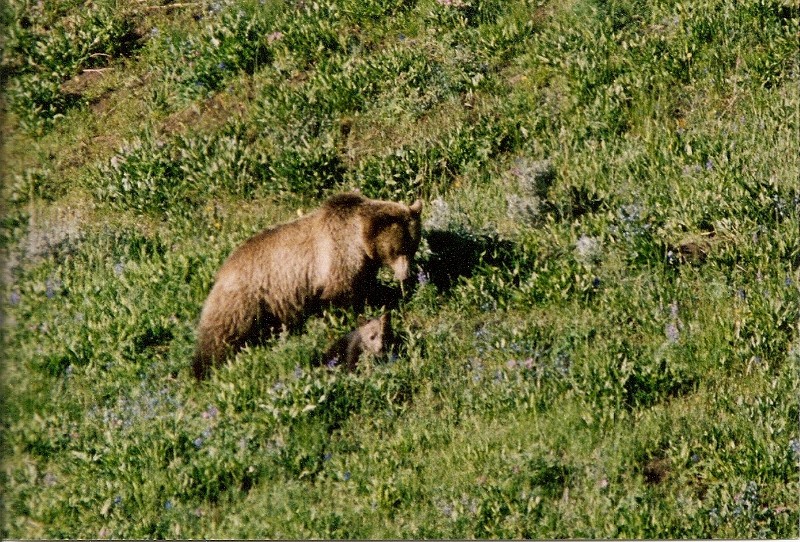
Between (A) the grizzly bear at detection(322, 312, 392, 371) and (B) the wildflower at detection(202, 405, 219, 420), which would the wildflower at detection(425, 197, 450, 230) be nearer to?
(A) the grizzly bear at detection(322, 312, 392, 371)

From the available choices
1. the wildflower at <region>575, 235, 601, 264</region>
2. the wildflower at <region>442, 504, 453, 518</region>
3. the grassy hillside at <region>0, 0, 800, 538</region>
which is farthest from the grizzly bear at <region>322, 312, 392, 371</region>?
the wildflower at <region>575, 235, 601, 264</region>

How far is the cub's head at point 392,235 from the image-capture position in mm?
8938

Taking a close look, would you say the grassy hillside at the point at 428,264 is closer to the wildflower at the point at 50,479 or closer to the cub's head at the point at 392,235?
the wildflower at the point at 50,479

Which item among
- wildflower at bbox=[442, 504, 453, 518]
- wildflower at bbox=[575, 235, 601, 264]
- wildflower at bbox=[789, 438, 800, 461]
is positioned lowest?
wildflower at bbox=[442, 504, 453, 518]

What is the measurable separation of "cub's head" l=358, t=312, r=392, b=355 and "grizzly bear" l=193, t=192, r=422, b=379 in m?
0.44

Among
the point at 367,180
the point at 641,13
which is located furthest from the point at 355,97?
the point at 641,13

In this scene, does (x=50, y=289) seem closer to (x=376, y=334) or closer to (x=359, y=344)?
(x=359, y=344)

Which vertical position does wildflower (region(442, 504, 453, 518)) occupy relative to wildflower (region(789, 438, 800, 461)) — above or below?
below

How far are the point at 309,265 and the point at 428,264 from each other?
104 cm

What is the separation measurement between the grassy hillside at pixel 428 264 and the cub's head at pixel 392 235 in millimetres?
243

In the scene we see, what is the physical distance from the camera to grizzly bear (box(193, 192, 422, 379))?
8.70 m

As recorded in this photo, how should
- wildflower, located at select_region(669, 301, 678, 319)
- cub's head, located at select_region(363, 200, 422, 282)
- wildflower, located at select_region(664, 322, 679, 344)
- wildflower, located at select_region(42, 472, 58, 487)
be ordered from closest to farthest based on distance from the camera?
wildflower, located at select_region(42, 472, 58, 487) → wildflower, located at select_region(664, 322, 679, 344) → wildflower, located at select_region(669, 301, 678, 319) → cub's head, located at select_region(363, 200, 422, 282)

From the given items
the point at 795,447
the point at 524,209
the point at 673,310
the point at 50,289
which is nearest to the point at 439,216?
the point at 524,209

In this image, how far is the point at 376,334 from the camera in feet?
27.7
